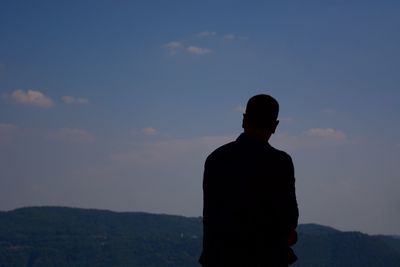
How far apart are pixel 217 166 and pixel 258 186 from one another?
0.40 m

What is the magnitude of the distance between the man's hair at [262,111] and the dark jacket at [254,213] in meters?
0.17

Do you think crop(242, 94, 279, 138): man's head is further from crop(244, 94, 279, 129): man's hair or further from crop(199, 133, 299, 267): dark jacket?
crop(199, 133, 299, 267): dark jacket

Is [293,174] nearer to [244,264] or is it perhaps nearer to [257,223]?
[257,223]

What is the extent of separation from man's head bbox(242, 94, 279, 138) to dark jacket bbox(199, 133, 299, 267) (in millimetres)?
133

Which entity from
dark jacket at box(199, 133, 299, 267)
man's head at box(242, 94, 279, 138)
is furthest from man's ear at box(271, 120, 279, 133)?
dark jacket at box(199, 133, 299, 267)

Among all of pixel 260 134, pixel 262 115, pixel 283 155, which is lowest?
pixel 283 155

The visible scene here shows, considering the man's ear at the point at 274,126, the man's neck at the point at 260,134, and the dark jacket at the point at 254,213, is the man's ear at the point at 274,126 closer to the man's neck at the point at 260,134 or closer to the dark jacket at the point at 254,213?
the man's neck at the point at 260,134

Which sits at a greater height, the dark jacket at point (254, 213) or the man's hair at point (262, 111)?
the man's hair at point (262, 111)

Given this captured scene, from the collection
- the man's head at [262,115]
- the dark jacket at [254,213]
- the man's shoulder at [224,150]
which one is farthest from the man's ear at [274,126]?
the man's shoulder at [224,150]

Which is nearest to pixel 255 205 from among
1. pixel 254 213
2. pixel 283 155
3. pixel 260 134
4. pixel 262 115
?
pixel 254 213

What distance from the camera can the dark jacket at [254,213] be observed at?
4324mm

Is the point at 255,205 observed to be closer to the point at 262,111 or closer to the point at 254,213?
the point at 254,213

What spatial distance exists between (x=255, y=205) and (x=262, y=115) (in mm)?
676

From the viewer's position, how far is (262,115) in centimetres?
455
